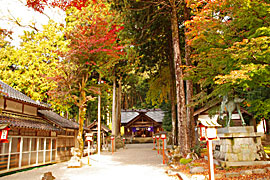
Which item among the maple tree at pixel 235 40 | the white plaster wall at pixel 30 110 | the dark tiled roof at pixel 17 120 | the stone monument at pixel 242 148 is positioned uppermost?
the maple tree at pixel 235 40

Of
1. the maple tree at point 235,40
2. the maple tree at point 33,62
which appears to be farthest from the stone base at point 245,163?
the maple tree at point 33,62

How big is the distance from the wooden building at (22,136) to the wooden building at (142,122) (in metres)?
23.4

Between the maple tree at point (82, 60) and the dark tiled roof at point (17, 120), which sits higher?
the maple tree at point (82, 60)

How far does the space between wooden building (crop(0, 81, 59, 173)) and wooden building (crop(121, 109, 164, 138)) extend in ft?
76.7

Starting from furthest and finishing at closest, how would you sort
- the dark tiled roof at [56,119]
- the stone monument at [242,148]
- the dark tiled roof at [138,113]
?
1. the dark tiled roof at [138,113]
2. the dark tiled roof at [56,119]
3. the stone monument at [242,148]

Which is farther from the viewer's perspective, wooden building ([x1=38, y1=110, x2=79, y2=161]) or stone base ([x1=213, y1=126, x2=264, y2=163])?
wooden building ([x1=38, y1=110, x2=79, y2=161])

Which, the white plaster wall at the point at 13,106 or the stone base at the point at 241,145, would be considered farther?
the white plaster wall at the point at 13,106

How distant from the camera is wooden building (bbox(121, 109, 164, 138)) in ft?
123

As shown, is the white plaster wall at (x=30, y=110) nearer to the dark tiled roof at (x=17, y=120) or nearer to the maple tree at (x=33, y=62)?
the dark tiled roof at (x=17, y=120)

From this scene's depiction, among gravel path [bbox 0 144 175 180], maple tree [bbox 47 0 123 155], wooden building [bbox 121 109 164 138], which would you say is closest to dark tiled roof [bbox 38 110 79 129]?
maple tree [bbox 47 0 123 155]

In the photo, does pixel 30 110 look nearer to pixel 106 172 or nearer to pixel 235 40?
pixel 106 172

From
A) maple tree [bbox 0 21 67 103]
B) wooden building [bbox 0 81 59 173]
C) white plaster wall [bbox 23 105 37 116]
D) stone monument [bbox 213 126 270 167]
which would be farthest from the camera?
maple tree [bbox 0 21 67 103]

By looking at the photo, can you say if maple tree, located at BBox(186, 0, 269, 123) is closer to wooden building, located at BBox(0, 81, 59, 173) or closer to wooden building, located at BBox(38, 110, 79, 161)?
wooden building, located at BBox(0, 81, 59, 173)

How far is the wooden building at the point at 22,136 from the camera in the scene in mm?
10569
